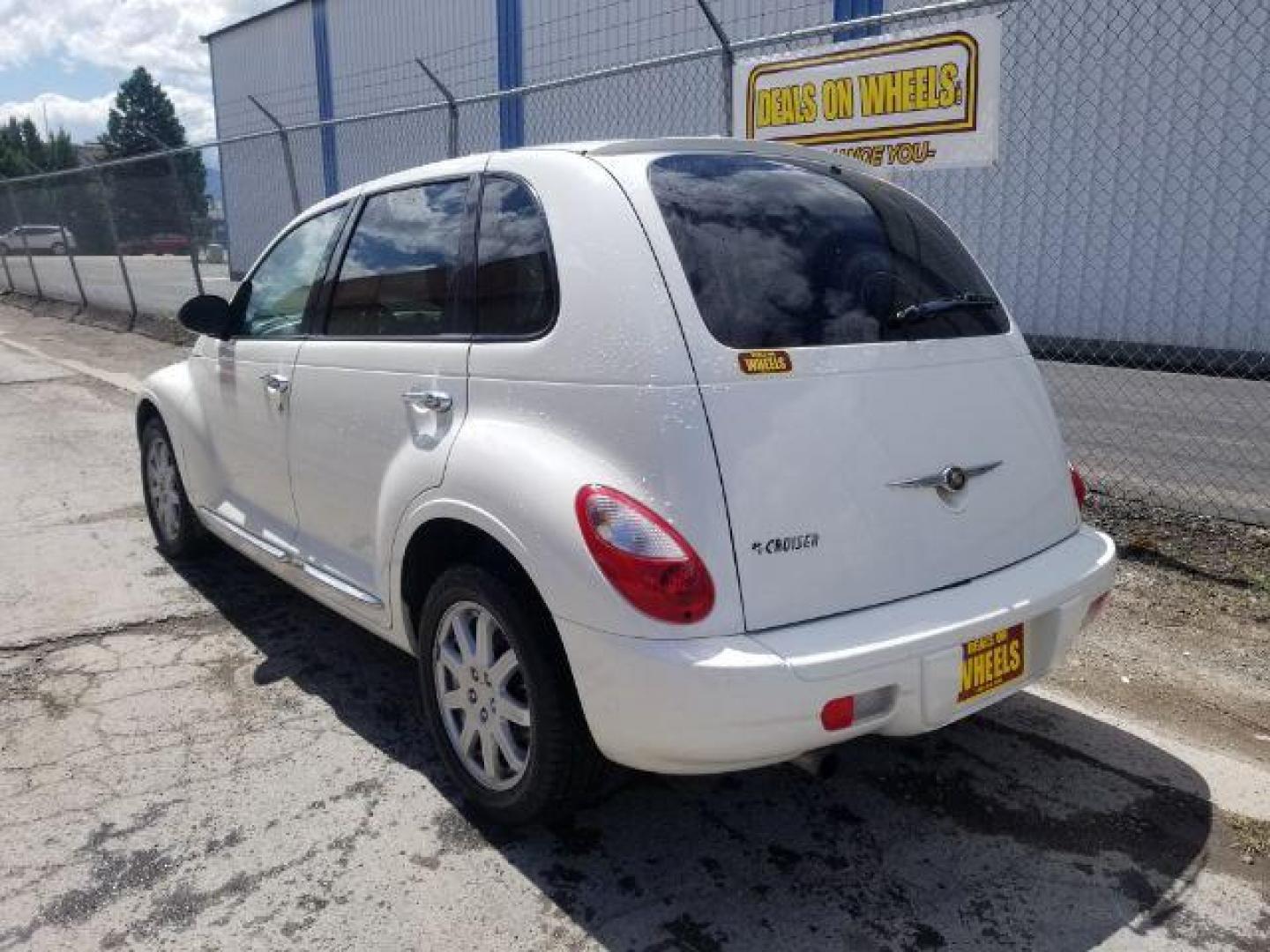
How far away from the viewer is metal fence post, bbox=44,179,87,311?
17.6 meters

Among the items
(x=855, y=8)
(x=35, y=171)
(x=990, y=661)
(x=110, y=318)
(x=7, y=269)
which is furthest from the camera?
(x=35, y=171)

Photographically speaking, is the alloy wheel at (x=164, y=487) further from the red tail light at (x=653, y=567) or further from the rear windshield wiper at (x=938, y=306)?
the rear windshield wiper at (x=938, y=306)

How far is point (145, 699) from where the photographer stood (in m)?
3.73

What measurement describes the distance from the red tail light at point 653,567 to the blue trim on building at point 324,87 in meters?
22.5

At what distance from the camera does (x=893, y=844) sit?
2787mm

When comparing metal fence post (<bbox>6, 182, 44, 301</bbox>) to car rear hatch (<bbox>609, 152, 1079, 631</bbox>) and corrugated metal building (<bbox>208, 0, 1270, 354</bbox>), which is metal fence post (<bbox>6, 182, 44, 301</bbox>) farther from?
car rear hatch (<bbox>609, 152, 1079, 631</bbox>)

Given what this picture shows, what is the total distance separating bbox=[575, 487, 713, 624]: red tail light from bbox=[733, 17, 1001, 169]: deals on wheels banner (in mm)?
3673

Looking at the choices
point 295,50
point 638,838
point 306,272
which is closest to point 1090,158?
point 306,272

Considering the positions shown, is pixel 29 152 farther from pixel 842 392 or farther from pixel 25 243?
pixel 842 392

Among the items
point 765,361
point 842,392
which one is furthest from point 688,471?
point 842,392

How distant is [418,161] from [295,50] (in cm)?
1179

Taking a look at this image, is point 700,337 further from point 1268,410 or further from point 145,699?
point 1268,410

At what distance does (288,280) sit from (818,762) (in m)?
2.75

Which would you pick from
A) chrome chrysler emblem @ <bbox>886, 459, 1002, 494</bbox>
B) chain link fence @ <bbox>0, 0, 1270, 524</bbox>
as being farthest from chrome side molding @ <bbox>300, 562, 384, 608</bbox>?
chain link fence @ <bbox>0, 0, 1270, 524</bbox>
